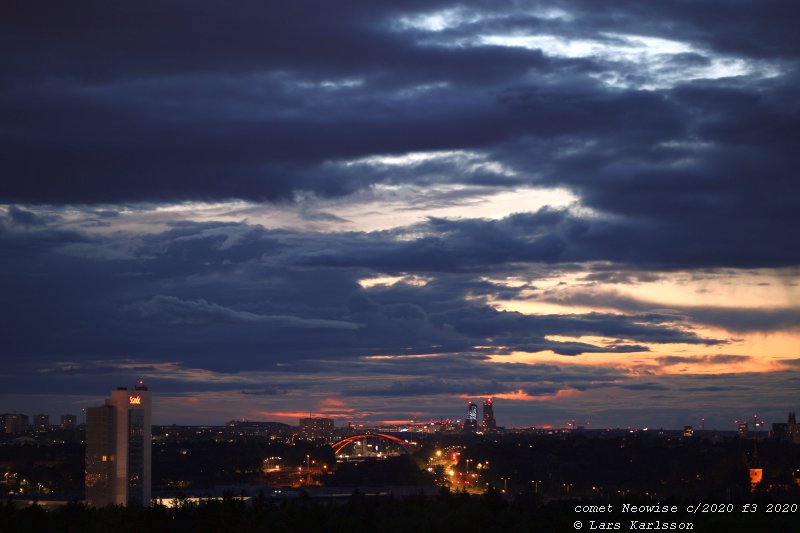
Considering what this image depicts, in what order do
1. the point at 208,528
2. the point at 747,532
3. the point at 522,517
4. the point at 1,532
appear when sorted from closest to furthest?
the point at 747,532
the point at 1,532
the point at 208,528
the point at 522,517

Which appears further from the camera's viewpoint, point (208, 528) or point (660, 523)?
point (208, 528)

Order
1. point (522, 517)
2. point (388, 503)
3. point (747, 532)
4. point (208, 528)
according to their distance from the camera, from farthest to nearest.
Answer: point (388, 503) → point (522, 517) → point (208, 528) → point (747, 532)

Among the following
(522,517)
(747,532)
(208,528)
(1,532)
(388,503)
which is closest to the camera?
(747,532)

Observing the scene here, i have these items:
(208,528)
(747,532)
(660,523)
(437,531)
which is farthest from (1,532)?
(747,532)

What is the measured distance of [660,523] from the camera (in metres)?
99.3

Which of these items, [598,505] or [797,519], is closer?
[797,519]

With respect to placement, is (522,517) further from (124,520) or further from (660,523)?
(124,520)

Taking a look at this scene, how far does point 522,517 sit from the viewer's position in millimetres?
119062

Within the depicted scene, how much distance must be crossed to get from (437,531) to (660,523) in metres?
19.9

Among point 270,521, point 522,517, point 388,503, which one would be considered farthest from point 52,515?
point 522,517

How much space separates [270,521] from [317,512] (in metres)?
6.49

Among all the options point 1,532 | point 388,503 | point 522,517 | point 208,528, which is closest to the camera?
point 1,532

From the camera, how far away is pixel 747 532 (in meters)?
94.8

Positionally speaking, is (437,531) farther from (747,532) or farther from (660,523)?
(747,532)
